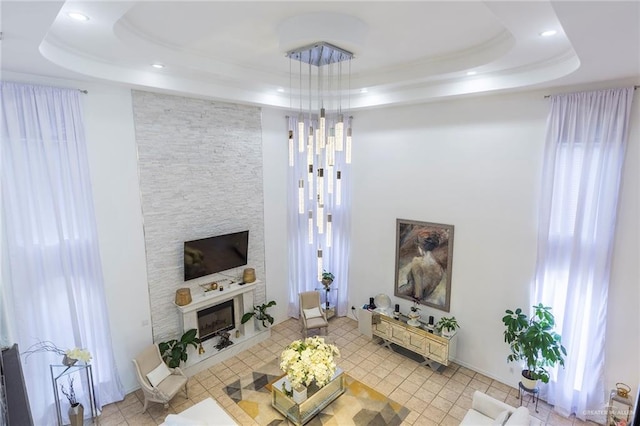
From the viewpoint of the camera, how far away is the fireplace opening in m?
6.09

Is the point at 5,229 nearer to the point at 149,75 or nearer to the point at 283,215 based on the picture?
the point at 149,75

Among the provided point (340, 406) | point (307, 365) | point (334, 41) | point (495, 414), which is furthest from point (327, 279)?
point (334, 41)

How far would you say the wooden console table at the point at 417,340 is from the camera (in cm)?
561

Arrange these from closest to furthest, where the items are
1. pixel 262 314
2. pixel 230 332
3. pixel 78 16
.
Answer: pixel 78 16, pixel 230 332, pixel 262 314

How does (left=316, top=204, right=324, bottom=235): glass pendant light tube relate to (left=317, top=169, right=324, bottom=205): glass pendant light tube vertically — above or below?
below

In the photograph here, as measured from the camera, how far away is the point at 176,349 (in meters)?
5.28

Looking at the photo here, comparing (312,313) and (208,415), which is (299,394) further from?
(312,313)

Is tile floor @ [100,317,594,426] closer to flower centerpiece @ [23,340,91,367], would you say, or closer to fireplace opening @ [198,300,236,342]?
fireplace opening @ [198,300,236,342]

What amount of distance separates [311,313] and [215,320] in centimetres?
192

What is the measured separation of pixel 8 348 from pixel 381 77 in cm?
597

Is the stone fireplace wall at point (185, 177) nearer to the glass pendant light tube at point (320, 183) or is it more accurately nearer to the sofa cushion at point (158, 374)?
the sofa cushion at point (158, 374)

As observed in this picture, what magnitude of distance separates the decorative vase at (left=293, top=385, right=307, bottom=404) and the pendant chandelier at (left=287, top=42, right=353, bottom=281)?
160 centimetres

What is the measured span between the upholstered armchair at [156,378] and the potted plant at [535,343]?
15.9ft

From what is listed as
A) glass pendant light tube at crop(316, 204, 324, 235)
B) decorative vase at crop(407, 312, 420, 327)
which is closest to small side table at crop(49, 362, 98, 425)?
glass pendant light tube at crop(316, 204, 324, 235)
